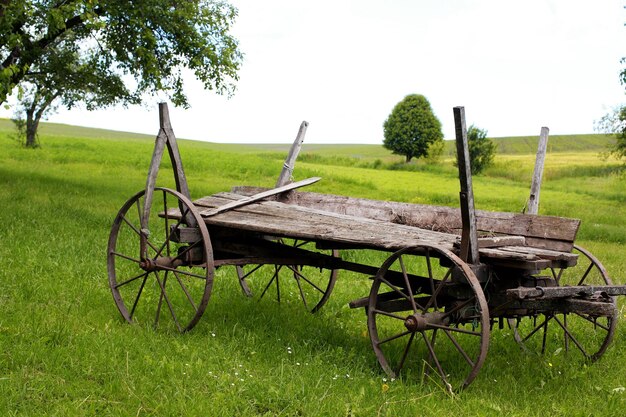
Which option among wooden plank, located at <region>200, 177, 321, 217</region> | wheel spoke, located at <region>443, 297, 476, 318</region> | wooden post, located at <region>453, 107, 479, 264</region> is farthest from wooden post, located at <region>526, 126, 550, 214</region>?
wooden plank, located at <region>200, 177, 321, 217</region>

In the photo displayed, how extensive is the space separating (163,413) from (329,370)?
141cm

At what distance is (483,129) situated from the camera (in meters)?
42.5

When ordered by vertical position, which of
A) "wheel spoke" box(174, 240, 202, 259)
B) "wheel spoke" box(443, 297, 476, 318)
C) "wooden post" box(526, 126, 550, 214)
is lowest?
"wheel spoke" box(443, 297, 476, 318)

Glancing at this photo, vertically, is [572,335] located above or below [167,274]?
below

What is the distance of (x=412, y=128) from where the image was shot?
5381 cm

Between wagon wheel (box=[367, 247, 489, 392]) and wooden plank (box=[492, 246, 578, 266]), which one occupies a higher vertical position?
wooden plank (box=[492, 246, 578, 266])

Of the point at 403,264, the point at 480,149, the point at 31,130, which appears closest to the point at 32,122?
the point at 31,130

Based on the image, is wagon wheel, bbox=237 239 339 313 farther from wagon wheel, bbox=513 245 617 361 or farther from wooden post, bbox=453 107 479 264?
wooden post, bbox=453 107 479 264

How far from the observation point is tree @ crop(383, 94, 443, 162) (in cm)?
5359

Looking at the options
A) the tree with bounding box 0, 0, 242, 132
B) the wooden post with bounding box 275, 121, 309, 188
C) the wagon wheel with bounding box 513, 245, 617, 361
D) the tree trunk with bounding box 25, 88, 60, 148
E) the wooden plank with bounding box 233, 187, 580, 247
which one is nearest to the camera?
the wooden plank with bounding box 233, 187, 580, 247

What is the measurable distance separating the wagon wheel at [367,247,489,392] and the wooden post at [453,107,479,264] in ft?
0.50

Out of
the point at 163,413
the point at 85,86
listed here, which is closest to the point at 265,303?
the point at 163,413

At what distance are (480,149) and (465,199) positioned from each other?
38.9 metres

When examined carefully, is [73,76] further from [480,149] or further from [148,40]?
[480,149]
